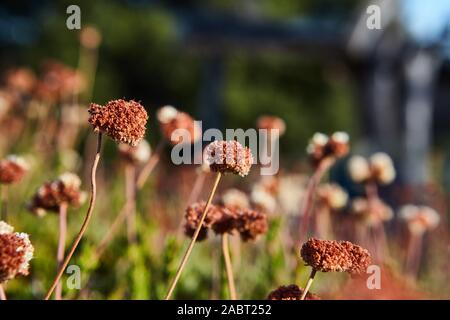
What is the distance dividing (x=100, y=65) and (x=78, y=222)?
31.8 feet

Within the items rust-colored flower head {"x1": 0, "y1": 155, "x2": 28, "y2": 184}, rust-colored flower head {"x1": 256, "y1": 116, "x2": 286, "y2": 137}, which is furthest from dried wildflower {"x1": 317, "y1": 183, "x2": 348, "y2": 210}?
rust-colored flower head {"x1": 0, "y1": 155, "x2": 28, "y2": 184}

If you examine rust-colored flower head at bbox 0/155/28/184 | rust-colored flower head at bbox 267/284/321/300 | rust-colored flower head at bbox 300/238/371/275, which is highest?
rust-colored flower head at bbox 0/155/28/184

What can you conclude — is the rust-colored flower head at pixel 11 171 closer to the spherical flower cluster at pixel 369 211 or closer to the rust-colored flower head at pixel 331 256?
the rust-colored flower head at pixel 331 256

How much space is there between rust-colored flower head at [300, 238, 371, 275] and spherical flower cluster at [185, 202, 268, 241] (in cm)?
23

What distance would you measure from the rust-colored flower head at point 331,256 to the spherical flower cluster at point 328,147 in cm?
50

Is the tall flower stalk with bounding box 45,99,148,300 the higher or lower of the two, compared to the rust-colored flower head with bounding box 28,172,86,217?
higher

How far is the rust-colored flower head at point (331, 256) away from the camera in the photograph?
32.0 inches

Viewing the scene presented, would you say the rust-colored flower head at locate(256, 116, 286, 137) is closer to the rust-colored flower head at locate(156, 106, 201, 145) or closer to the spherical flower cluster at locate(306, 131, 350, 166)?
the spherical flower cluster at locate(306, 131, 350, 166)

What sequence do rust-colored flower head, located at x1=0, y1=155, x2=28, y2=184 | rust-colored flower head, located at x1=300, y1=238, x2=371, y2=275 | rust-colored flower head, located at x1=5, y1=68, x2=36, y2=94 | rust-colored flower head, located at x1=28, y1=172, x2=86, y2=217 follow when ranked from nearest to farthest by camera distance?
1. rust-colored flower head, located at x1=300, y1=238, x2=371, y2=275
2. rust-colored flower head, located at x1=28, y1=172, x2=86, y2=217
3. rust-colored flower head, located at x1=0, y1=155, x2=28, y2=184
4. rust-colored flower head, located at x1=5, y1=68, x2=36, y2=94

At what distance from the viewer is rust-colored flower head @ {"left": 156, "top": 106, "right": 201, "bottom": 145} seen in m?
1.27

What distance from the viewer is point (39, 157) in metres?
2.84

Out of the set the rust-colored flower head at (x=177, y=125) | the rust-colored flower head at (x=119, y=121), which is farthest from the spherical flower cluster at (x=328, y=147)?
Result: the rust-colored flower head at (x=119, y=121)
